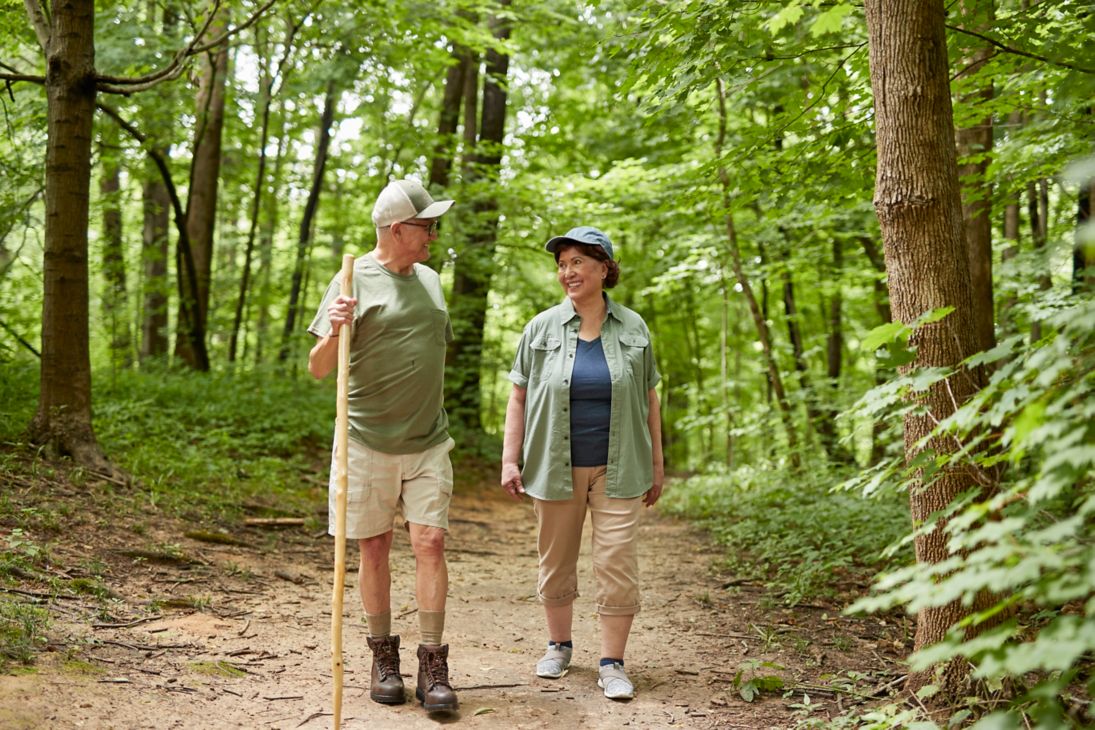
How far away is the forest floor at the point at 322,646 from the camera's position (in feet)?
11.9

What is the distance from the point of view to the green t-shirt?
397cm

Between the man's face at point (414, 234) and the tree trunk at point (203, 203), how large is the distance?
336 inches

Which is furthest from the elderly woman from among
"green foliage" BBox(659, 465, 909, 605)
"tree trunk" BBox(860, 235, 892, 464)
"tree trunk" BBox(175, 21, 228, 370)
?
"tree trunk" BBox(175, 21, 228, 370)

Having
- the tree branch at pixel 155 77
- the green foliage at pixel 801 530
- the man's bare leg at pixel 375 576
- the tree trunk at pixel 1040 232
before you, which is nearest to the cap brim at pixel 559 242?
the man's bare leg at pixel 375 576

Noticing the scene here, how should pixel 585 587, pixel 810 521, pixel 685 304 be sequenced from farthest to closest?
pixel 685 304, pixel 810 521, pixel 585 587

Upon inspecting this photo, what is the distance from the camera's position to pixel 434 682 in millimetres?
3822

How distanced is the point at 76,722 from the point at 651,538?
6.76 metres

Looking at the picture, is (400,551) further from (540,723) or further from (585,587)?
(540,723)

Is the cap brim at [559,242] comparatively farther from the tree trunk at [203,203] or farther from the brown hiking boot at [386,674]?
the tree trunk at [203,203]

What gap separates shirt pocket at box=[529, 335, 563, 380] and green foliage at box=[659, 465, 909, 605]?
7.73ft

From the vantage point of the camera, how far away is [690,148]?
503 inches

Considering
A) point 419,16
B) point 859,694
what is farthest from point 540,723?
point 419,16

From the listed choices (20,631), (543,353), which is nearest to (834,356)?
(543,353)

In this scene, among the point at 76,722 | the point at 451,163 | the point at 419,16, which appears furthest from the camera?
the point at 451,163
